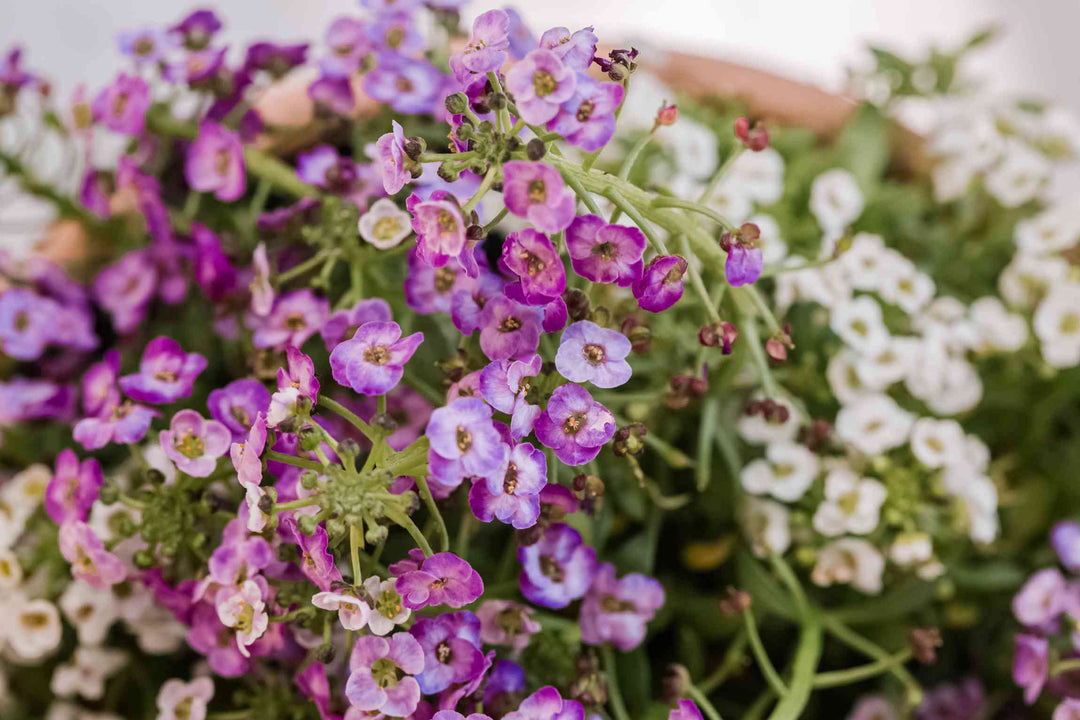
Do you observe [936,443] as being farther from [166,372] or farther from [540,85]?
[166,372]

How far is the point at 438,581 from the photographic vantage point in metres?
0.55

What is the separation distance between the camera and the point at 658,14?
72.1 inches

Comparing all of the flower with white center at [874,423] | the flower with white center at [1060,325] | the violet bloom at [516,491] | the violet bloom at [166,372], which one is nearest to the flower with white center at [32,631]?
the violet bloom at [166,372]

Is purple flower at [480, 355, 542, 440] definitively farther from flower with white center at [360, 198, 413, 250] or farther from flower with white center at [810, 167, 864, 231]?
flower with white center at [810, 167, 864, 231]

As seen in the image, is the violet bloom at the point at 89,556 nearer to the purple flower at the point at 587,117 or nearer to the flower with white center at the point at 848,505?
the purple flower at the point at 587,117

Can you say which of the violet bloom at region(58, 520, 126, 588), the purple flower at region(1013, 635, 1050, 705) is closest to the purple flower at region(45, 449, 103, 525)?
the violet bloom at region(58, 520, 126, 588)

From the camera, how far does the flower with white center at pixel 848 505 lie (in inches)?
31.7

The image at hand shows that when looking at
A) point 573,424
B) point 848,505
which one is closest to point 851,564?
point 848,505

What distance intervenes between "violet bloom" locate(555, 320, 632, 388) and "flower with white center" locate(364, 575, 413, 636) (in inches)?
6.4

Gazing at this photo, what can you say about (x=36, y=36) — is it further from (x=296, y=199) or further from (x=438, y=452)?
Result: (x=438, y=452)

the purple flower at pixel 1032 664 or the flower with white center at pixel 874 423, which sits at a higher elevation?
the flower with white center at pixel 874 423

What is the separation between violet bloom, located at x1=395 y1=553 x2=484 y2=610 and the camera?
1.78 ft

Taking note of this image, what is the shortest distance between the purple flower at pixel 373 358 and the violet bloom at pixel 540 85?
0.15m

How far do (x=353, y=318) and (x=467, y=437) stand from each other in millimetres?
203
